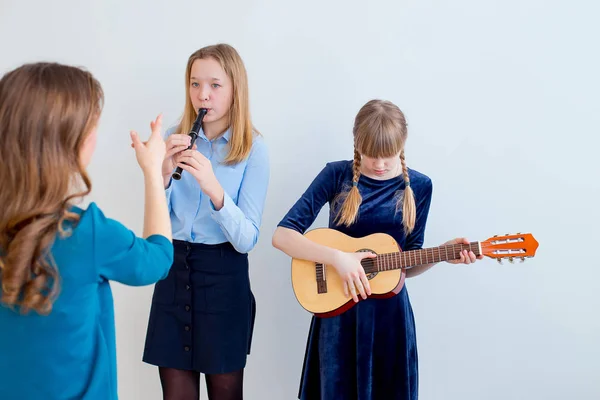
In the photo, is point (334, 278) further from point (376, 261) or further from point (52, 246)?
point (52, 246)

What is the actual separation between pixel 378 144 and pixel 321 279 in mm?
416

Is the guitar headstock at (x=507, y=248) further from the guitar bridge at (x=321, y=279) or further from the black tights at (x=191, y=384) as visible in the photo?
the black tights at (x=191, y=384)

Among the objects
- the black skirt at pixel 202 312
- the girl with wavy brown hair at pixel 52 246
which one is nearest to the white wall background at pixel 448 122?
the black skirt at pixel 202 312

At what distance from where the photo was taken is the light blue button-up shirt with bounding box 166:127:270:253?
5.43ft

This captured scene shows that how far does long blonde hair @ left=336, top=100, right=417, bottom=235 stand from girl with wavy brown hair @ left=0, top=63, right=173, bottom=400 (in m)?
0.68

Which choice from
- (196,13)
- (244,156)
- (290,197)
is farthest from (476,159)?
(196,13)

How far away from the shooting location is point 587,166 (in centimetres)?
190

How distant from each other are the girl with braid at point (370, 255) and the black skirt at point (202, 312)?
0.19 meters

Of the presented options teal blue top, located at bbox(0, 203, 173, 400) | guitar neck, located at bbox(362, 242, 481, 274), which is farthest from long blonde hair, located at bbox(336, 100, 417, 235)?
teal blue top, located at bbox(0, 203, 173, 400)

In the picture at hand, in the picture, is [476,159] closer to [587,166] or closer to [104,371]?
[587,166]

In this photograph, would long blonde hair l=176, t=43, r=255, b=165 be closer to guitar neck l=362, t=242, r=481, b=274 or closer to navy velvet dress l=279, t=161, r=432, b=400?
navy velvet dress l=279, t=161, r=432, b=400

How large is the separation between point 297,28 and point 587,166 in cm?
105

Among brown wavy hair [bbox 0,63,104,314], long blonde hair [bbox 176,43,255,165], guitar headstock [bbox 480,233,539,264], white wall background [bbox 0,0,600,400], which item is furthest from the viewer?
white wall background [bbox 0,0,600,400]

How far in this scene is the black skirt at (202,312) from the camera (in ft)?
5.38
